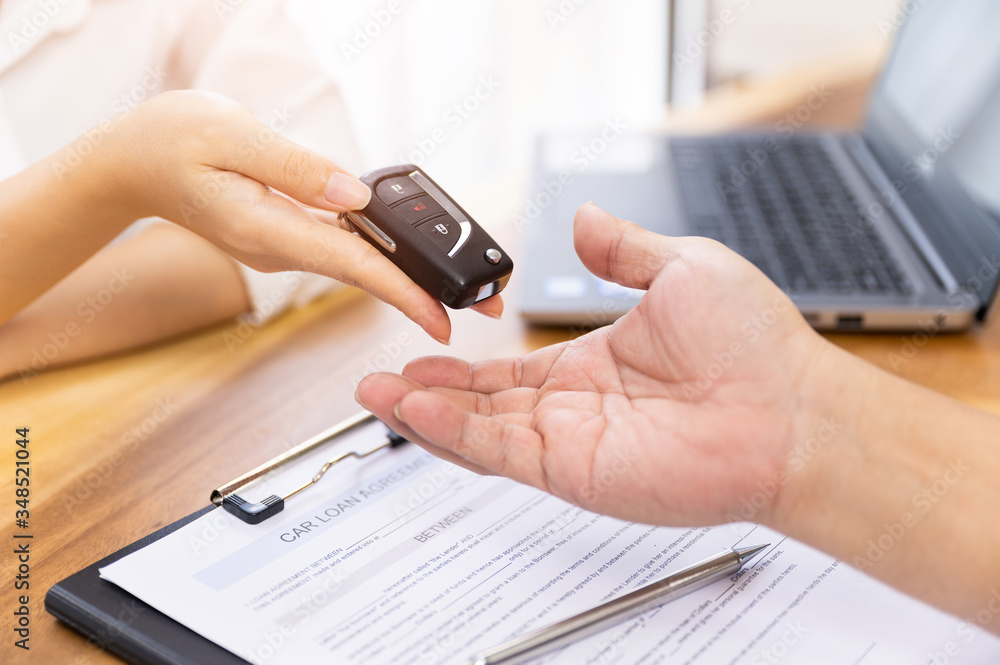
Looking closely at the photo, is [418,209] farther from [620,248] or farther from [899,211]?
[899,211]

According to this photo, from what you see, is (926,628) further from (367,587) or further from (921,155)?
(921,155)

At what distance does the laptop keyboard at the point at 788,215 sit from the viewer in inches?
29.9

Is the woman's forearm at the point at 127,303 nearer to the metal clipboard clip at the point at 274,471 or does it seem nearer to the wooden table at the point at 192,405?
the wooden table at the point at 192,405

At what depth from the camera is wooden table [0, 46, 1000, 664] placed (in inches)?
20.4

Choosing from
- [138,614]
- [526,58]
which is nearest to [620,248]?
[138,614]

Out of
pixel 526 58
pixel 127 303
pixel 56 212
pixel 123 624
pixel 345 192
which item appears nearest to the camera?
pixel 123 624

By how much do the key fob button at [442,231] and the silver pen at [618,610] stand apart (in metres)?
0.25

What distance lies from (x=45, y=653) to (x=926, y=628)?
51 cm

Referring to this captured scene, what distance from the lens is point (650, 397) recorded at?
52 centimetres

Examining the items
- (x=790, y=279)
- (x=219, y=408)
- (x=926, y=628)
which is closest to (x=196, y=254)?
(x=219, y=408)

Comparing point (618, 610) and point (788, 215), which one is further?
point (788, 215)

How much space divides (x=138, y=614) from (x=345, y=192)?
11.6 inches

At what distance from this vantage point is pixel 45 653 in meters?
0.43

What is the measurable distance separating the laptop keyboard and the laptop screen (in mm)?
61
